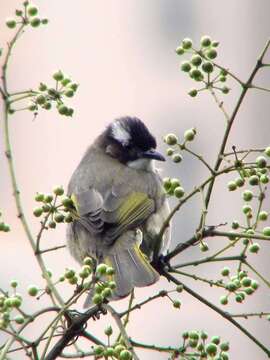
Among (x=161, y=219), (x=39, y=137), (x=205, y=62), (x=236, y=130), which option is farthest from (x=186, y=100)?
(x=205, y=62)

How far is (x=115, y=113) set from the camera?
59.6 feet

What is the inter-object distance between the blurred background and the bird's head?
37.2 ft

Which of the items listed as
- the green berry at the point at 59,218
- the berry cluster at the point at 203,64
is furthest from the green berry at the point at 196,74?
the green berry at the point at 59,218

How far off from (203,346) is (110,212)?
2.07m

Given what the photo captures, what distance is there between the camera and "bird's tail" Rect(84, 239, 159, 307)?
4246mm

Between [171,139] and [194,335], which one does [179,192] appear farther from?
[194,335]

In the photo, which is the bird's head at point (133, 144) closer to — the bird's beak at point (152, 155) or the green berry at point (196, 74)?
the bird's beak at point (152, 155)

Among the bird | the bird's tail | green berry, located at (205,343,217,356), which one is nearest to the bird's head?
the bird

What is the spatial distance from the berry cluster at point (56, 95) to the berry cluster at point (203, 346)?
84 cm

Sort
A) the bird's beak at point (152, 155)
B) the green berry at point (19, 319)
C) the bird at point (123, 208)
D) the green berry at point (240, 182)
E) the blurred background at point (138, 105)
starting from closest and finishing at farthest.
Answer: the green berry at point (19, 319) < the green berry at point (240, 182) < the bird at point (123, 208) < the bird's beak at point (152, 155) < the blurred background at point (138, 105)

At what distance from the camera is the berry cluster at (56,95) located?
3299 millimetres

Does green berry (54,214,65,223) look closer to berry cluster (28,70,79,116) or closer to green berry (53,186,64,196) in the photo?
green berry (53,186,64,196)

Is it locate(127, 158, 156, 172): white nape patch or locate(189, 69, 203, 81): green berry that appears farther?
locate(127, 158, 156, 172): white nape patch

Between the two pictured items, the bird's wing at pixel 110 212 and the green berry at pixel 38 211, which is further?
the bird's wing at pixel 110 212
